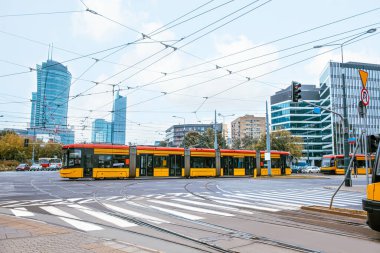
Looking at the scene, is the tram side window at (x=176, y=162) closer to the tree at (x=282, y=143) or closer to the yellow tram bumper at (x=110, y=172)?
the yellow tram bumper at (x=110, y=172)

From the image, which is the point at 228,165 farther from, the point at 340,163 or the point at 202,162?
the point at 340,163

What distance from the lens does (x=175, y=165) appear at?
34.0m

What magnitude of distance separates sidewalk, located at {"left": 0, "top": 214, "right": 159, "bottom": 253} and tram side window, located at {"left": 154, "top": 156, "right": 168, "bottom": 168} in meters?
24.6

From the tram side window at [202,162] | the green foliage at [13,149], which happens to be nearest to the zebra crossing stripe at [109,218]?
the tram side window at [202,162]

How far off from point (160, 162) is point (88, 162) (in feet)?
22.7

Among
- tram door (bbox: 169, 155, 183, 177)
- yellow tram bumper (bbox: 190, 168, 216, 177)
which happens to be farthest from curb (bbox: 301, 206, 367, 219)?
yellow tram bumper (bbox: 190, 168, 216, 177)

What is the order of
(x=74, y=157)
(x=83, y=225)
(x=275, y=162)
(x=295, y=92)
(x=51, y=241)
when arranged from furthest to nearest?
1. (x=275, y=162)
2. (x=74, y=157)
3. (x=295, y=92)
4. (x=83, y=225)
5. (x=51, y=241)

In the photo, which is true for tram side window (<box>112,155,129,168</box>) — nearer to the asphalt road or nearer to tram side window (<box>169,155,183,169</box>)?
tram side window (<box>169,155,183,169</box>)

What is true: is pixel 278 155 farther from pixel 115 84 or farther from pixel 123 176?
pixel 115 84

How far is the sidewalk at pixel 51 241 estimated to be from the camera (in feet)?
18.9

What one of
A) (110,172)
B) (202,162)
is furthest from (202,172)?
(110,172)

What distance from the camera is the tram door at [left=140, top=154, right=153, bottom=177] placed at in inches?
1254

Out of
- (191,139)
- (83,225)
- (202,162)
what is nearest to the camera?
(83,225)

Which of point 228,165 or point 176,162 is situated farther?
point 228,165
